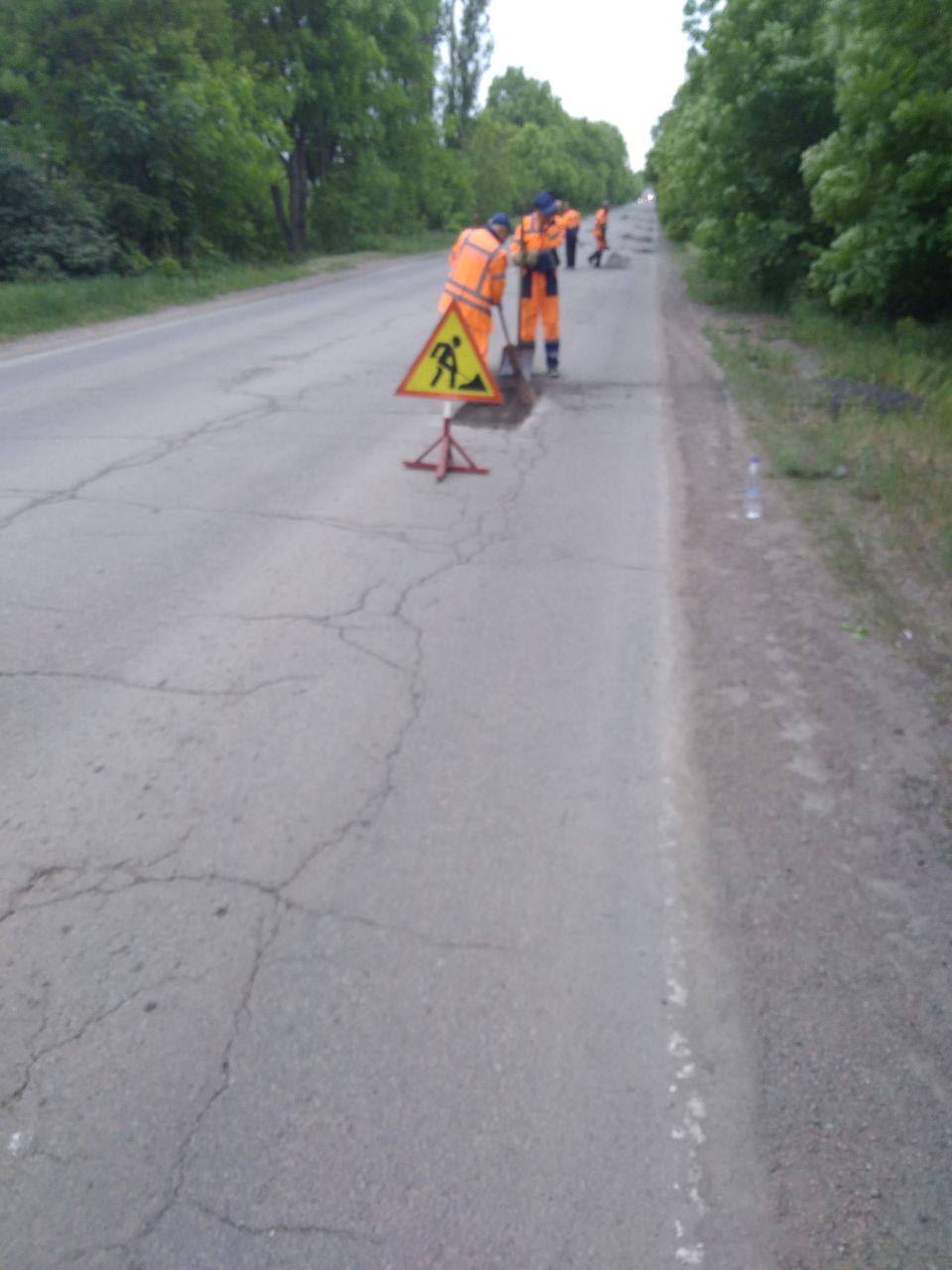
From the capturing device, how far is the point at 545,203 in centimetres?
1134

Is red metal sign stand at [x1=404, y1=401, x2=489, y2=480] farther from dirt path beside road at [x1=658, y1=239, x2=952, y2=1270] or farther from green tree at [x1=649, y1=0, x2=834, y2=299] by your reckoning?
green tree at [x1=649, y1=0, x2=834, y2=299]

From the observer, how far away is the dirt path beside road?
2.45 m

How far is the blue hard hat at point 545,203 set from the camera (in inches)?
444

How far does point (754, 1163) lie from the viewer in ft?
8.23

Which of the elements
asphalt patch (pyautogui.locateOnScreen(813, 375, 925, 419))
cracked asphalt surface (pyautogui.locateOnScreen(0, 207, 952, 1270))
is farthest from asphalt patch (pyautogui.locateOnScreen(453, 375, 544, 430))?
cracked asphalt surface (pyautogui.locateOnScreen(0, 207, 952, 1270))

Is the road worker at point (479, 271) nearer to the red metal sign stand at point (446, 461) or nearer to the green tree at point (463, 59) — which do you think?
the red metal sign stand at point (446, 461)

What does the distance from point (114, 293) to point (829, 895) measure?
729 inches

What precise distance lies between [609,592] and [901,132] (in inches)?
350

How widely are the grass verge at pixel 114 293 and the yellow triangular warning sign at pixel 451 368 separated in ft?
31.5

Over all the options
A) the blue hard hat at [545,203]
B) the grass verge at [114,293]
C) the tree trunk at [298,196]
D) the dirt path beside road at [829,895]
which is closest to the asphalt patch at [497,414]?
the blue hard hat at [545,203]

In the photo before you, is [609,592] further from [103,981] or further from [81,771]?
[103,981]

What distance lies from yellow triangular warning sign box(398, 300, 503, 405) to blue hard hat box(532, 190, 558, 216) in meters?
3.96

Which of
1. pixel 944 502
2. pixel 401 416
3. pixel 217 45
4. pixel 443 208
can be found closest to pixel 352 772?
pixel 944 502

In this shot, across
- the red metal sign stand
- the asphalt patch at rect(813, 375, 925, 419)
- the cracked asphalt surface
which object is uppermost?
the cracked asphalt surface
